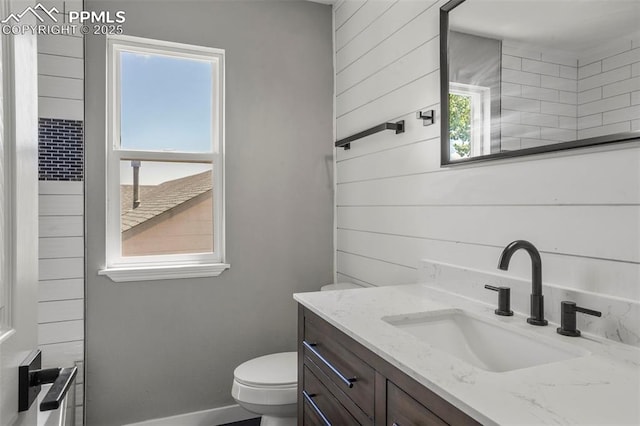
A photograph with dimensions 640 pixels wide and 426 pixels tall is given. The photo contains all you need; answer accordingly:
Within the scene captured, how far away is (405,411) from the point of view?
3.02 ft

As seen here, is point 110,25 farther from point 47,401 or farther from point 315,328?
point 47,401

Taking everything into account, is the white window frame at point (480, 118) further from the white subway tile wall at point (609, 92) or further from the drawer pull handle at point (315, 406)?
the drawer pull handle at point (315, 406)

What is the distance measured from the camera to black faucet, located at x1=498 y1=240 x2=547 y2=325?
1.13 meters

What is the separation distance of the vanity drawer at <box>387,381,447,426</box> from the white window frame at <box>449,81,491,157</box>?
0.90m

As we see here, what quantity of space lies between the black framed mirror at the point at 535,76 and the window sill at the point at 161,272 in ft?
4.72

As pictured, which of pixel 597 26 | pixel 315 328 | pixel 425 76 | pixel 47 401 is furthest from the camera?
pixel 425 76

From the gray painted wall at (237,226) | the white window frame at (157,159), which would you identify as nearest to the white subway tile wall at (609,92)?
the gray painted wall at (237,226)

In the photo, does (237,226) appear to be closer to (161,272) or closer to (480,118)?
(161,272)

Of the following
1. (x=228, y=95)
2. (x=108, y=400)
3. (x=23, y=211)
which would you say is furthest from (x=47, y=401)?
(x=228, y=95)

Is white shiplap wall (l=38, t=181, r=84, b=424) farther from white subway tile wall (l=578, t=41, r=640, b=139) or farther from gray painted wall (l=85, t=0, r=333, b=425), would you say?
white subway tile wall (l=578, t=41, r=640, b=139)

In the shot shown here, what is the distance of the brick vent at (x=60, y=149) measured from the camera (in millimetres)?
1979

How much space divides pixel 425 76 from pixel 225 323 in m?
1.74

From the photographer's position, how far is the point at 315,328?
1435 millimetres
